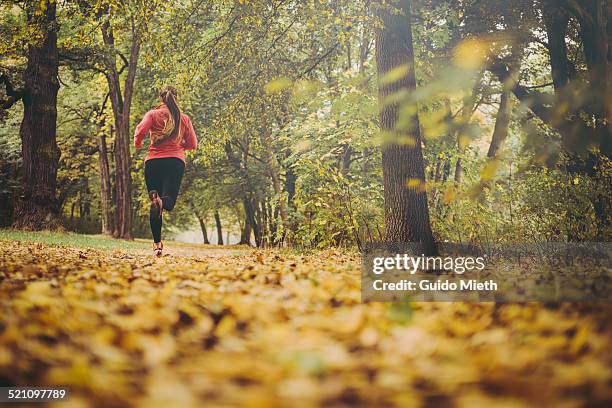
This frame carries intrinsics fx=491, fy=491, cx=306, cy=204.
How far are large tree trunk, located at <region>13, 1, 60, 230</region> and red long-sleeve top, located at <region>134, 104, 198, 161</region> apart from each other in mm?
7317

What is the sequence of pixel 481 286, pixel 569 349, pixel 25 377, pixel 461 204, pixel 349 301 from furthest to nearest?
pixel 461 204, pixel 481 286, pixel 349 301, pixel 569 349, pixel 25 377

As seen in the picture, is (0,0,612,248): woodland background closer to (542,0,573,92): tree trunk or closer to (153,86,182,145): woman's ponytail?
(542,0,573,92): tree trunk

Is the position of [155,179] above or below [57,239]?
above

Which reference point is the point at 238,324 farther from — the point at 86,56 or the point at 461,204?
the point at 86,56

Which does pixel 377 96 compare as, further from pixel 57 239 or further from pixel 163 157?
pixel 57 239

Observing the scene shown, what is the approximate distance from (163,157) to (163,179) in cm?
29

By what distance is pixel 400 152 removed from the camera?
601 cm

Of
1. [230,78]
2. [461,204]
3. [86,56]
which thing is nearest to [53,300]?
[461,204]

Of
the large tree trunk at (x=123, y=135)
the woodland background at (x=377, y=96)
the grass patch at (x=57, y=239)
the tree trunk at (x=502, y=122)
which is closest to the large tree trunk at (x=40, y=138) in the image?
the woodland background at (x=377, y=96)

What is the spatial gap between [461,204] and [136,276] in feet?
16.1

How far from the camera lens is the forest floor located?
1415mm

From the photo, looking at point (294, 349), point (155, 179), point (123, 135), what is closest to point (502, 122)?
point (155, 179)

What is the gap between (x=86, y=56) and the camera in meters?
15.0

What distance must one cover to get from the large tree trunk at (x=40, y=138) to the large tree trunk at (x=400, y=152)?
977 centimetres
